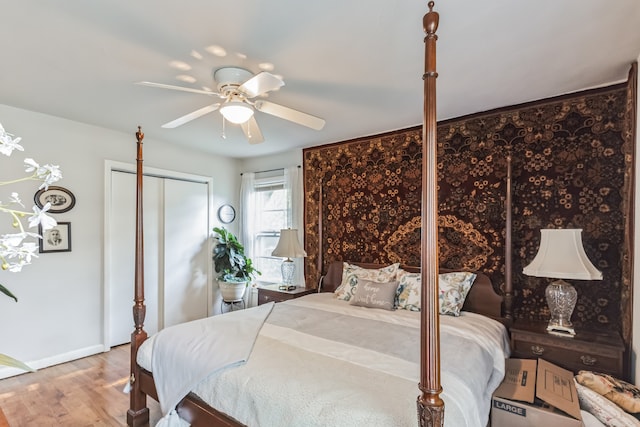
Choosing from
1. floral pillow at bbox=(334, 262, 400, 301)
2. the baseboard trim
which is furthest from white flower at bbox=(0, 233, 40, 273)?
the baseboard trim

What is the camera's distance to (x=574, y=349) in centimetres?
234

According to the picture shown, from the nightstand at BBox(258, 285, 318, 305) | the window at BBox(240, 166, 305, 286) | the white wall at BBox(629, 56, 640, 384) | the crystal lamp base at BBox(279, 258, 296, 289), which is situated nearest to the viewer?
the white wall at BBox(629, 56, 640, 384)

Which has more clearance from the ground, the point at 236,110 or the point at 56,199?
the point at 236,110

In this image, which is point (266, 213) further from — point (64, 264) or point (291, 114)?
point (291, 114)

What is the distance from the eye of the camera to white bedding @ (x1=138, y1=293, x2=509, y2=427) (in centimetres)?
145

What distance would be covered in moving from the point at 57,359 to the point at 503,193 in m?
4.51

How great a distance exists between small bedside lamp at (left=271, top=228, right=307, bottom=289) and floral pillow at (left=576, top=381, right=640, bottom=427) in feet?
8.96

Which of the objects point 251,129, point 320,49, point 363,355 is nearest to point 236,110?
point 251,129

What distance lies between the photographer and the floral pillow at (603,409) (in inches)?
66.0

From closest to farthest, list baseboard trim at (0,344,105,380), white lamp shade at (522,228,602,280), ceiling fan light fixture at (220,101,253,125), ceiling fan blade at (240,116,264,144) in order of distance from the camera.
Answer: ceiling fan light fixture at (220,101,253,125) → white lamp shade at (522,228,602,280) → ceiling fan blade at (240,116,264,144) → baseboard trim at (0,344,105,380)

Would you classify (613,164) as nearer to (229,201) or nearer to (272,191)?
(272,191)

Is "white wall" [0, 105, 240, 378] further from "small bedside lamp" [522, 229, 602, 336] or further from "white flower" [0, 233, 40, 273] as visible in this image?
"small bedside lamp" [522, 229, 602, 336]

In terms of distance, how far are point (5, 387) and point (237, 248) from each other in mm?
2667

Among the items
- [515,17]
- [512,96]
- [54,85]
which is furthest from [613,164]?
[54,85]
